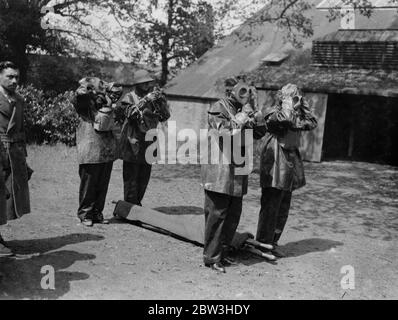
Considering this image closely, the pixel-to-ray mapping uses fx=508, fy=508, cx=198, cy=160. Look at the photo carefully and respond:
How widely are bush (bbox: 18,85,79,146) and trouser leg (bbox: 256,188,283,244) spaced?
11.2 m

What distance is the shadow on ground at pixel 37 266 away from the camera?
16.1 feet

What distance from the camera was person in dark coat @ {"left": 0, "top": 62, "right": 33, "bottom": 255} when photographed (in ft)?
18.9

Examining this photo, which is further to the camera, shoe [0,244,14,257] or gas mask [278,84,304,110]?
gas mask [278,84,304,110]

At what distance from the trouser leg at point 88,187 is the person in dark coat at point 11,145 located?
59.6 inches

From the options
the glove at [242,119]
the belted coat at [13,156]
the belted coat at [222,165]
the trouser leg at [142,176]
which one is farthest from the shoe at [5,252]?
the glove at [242,119]

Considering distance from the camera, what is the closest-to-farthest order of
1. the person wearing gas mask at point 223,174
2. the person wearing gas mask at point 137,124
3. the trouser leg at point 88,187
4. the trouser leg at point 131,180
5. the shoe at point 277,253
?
the person wearing gas mask at point 223,174 → the shoe at point 277,253 → the trouser leg at point 88,187 → the person wearing gas mask at point 137,124 → the trouser leg at point 131,180

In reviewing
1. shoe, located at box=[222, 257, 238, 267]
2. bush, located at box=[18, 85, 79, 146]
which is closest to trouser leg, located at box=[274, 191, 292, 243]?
shoe, located at box=[222, 257, 238, 267]

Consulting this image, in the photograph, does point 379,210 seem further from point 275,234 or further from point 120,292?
point 120,292

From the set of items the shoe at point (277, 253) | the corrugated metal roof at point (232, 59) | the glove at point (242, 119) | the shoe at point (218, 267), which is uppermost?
the corrugated metal roof at point (232, 59)

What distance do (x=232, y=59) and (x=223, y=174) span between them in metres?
16.2

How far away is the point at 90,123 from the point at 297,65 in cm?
1234

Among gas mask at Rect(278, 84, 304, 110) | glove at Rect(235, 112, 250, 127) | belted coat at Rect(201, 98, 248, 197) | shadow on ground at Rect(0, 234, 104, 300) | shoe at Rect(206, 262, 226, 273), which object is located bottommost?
shoe at Rect(206, 262, 226, 273)

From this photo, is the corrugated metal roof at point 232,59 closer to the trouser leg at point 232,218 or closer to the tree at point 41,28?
the tree at point 41,28

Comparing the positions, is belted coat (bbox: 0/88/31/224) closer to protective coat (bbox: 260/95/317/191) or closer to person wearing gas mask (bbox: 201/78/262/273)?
person wearing gas mask (bbox: 201/78/262/273)
